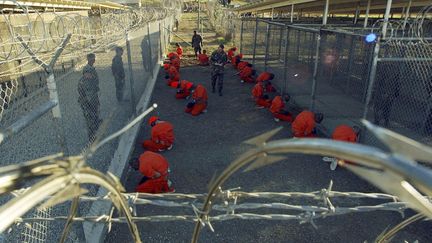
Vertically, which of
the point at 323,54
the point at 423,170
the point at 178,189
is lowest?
the point at 178,189

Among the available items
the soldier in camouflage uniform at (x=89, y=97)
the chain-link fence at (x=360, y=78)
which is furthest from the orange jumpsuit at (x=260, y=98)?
the soldier in camouflage uniform at (x=89, y=97)

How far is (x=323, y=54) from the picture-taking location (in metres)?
11.4

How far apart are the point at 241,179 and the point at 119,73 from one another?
391cm

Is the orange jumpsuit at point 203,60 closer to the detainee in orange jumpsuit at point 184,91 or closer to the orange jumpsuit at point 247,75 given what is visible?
the orange jumpsuit at point 247,75

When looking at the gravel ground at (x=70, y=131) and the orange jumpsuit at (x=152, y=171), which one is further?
the gravel ground at (x=70, y=131)

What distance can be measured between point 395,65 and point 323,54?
389 centimetres

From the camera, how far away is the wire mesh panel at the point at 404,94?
21.6 feet

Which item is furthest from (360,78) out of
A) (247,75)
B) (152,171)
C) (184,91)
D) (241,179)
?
(152,171)

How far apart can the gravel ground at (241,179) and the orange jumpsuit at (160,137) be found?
0.64ft

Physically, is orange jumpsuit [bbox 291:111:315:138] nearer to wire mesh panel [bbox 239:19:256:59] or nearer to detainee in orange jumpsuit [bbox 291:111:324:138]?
detainee in orange jumpsuit [bbox 291:111:324:138]

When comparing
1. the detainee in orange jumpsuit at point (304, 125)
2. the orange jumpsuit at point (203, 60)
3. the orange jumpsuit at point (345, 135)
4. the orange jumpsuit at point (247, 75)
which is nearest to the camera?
the orange jumpsuit at point (345, 135)

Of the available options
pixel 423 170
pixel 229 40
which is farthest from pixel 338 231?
pixel 229 40

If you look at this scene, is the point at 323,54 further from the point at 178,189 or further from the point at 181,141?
the point at 178,189

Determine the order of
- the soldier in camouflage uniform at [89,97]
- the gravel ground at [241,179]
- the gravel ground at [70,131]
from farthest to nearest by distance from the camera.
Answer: the soldier in camouflage uniform at [89,97]
the gravel ground at [70,131]
the gravel ground at [241,179]
